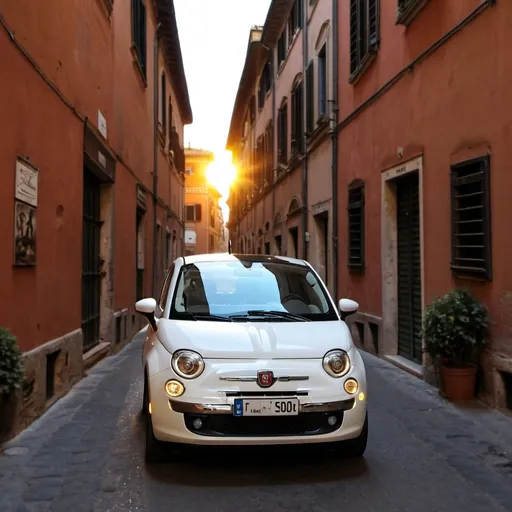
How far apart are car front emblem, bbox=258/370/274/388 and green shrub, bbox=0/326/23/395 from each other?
189cm

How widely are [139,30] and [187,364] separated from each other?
36.0ft

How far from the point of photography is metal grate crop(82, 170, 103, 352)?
343 inches

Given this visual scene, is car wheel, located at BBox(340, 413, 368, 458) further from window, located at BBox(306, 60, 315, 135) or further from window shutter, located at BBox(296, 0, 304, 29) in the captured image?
window shutter, located at BBox(296, 0, 304, 29)

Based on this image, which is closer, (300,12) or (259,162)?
(300,12)

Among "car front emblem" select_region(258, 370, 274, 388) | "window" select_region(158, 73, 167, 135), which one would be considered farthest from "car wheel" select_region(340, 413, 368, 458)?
"window" select_region(158, 73, 167, 135)

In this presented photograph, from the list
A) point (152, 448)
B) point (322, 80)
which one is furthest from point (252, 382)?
point (322, 80)

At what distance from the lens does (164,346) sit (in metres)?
4.31

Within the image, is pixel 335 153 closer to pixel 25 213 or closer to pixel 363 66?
pixel 363 66

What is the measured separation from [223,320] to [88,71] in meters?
5.03

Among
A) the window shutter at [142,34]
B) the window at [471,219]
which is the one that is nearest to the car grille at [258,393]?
the window at [471,219]

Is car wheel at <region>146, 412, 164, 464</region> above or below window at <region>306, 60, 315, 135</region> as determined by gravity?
below

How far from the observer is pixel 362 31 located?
33.3 ft

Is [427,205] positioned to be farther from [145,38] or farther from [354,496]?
[145,38]

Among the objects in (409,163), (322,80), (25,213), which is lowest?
(25,213)
